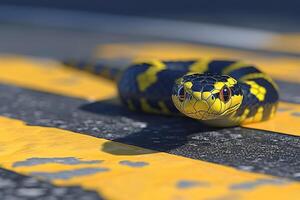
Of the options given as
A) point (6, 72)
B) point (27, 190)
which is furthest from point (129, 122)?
point (6, 72)

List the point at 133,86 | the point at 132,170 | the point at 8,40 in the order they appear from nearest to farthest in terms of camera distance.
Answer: the point at 132,170
the point at 133,86
the point at 8,40

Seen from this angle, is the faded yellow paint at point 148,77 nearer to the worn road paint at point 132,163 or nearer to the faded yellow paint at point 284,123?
the faded yellow paint at point 284,123

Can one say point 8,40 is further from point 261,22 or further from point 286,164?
point 286,164

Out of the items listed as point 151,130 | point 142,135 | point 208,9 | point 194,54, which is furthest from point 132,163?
point 208,9

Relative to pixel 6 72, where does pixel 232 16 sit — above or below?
above

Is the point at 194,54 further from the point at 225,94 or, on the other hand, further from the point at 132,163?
the point at 132,163

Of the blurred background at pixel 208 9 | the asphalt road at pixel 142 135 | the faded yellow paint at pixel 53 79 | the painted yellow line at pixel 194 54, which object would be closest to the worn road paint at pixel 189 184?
the asphalt road at pixel 142 135
